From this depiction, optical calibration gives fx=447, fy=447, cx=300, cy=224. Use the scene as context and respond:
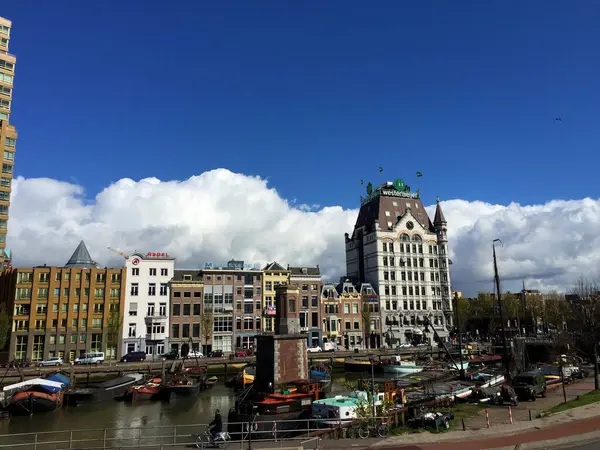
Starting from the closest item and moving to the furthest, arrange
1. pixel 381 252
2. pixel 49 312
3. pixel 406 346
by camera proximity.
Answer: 1. pixel 49 312
2. pixel 406 346
3. pixel 381 252

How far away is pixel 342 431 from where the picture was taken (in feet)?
89.9

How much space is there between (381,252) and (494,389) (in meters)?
68.1

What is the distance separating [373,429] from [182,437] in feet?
55.6

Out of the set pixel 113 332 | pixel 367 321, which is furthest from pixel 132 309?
pixel 367 321

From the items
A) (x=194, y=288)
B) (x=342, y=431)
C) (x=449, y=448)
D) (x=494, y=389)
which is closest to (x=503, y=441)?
(x=449, y=448)

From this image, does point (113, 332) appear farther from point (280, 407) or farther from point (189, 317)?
point (280, 407)

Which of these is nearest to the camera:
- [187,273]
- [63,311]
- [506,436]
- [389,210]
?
[506,436]

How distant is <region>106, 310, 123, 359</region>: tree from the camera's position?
270 ft

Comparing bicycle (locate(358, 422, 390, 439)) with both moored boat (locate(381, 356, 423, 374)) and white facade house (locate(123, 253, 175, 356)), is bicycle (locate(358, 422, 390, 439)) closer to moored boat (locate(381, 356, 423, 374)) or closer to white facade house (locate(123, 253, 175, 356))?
moored boat (locate(381, 356, 423, 374))

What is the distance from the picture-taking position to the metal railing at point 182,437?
23.9 metres

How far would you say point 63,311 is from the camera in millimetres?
83500

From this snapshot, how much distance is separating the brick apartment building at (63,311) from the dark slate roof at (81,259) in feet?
21.6

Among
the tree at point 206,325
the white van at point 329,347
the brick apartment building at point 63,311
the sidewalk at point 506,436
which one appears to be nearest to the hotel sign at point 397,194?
the white van at point 329,347

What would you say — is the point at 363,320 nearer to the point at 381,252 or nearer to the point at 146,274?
the point at 381,252
